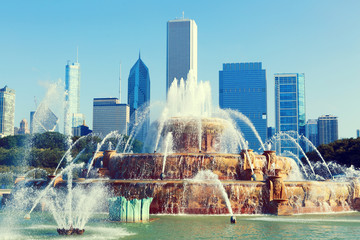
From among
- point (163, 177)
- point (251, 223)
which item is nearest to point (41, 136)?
point (163, 177)

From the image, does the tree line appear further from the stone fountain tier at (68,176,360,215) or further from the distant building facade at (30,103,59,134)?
the distant building facade at (30,103,59,134)

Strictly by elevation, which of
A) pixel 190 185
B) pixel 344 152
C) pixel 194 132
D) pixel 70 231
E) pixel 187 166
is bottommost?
pixel 70 231

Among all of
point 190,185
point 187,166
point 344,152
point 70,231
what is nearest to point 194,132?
point 187,166

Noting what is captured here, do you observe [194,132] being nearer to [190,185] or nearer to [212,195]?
[190,185]

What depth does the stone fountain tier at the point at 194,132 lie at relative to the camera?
38438 mm

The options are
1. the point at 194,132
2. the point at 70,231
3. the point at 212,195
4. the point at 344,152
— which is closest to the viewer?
the point at 70,231

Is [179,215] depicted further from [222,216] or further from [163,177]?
[163,177]

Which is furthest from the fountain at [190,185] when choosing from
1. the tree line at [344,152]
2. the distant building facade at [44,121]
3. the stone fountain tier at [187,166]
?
the distant building facade at [44,121]

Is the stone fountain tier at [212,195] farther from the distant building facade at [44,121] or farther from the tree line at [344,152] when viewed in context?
the distant building facade at [44,121]

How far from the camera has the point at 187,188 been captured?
2584cm

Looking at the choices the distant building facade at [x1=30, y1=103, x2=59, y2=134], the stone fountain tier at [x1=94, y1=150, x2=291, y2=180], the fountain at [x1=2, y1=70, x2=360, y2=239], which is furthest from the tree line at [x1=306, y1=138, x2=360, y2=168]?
the distant building facade at [x1=30, y1=103, x2=59, y2=134]

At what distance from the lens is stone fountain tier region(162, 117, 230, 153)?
38438 mm

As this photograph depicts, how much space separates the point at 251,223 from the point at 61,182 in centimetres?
1319

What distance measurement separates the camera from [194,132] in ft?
127
